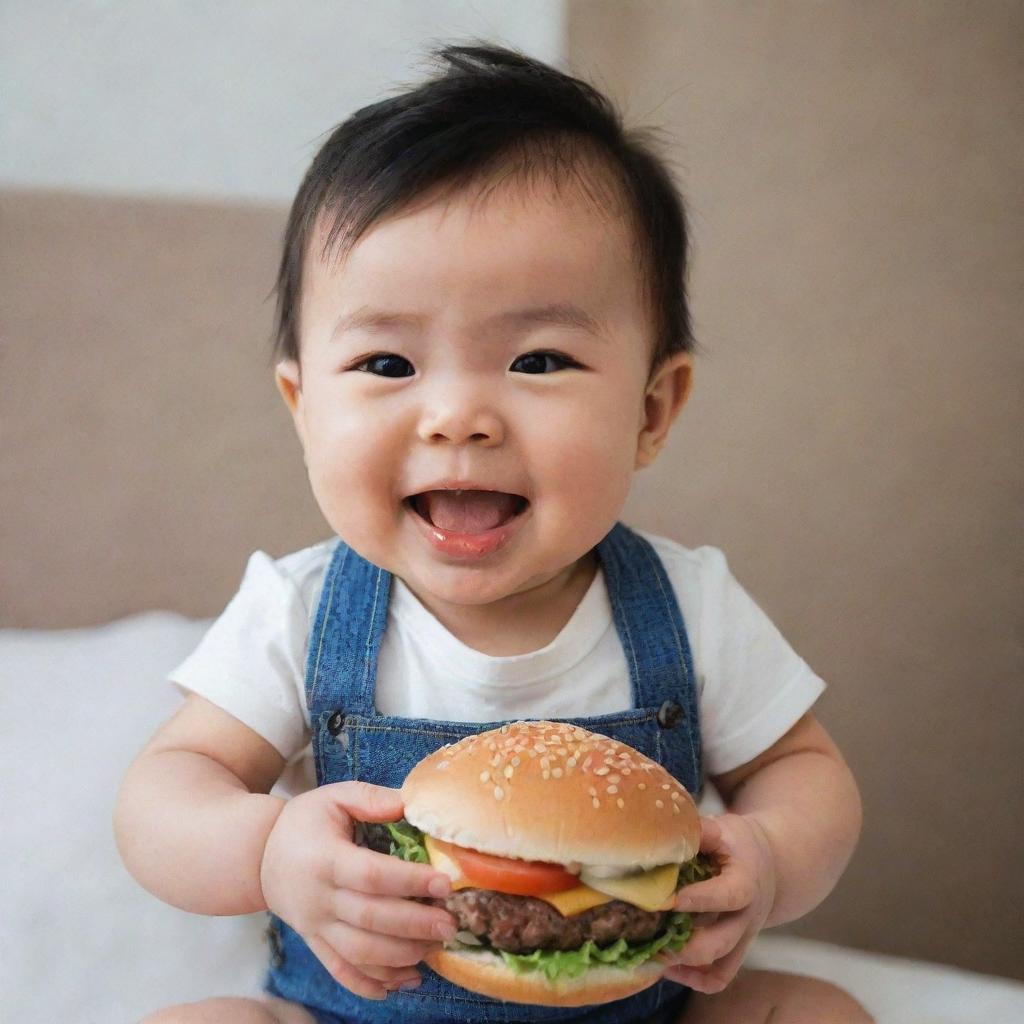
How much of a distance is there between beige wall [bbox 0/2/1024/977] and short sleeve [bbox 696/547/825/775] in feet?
1.73

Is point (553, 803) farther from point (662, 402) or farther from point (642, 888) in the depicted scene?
point (662, 402)

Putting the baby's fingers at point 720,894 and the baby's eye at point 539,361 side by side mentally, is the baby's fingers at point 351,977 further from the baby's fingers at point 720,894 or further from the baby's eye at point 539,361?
the baby's eye at point 539,361

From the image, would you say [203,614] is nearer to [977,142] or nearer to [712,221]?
[712,221]

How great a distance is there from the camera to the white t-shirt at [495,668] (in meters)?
1.03

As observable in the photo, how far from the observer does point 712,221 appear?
5.18 ft

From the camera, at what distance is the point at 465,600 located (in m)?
0.94

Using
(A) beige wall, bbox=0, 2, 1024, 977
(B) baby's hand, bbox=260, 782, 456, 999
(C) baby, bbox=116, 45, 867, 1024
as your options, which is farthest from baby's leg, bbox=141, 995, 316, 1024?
(A) beige wall, bbox=0, 2, 1024, 977

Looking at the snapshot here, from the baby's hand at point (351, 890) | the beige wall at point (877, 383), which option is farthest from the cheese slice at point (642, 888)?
the beige wall at point (877, 383)

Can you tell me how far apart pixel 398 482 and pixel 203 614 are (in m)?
0.88

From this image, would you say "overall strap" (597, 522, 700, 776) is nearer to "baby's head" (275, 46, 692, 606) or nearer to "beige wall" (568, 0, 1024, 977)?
"baby's head" (275, 46, 692, 606)

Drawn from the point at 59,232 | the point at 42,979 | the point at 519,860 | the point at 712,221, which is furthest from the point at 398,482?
the point at 59,232

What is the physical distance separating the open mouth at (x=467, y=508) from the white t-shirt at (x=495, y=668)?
0.15m

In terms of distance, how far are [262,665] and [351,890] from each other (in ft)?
1.02

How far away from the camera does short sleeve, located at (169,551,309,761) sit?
102 cm
